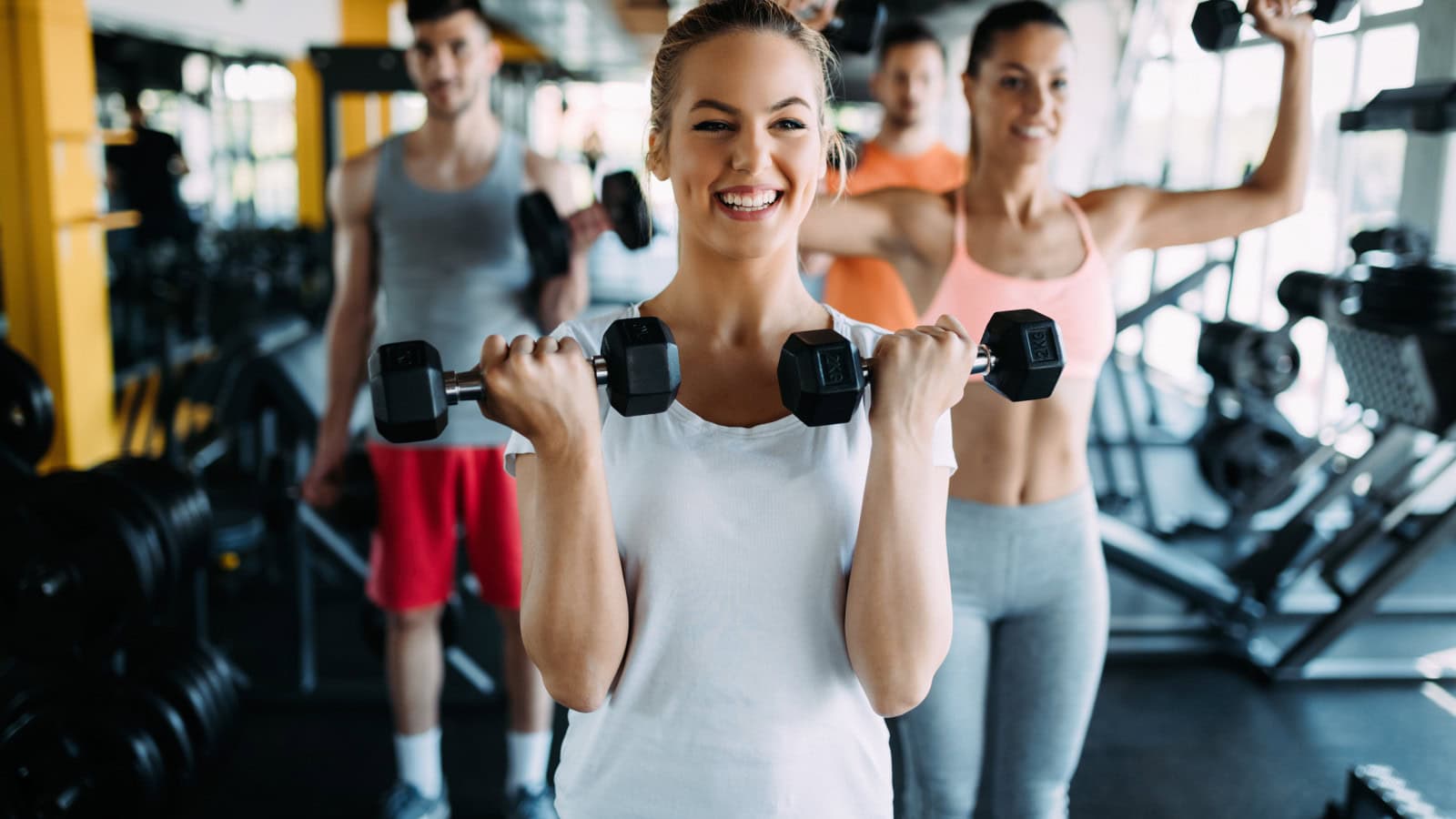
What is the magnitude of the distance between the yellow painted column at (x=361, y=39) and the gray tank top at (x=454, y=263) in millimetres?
7627

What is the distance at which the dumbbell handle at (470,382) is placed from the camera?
0.89 metres

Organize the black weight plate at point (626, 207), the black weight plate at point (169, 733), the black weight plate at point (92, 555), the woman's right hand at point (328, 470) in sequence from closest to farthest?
the black weight plate at point (626, 207) → the black weight plate at point (92, 555) → the black weight plate at point (169, 733) → the woman's right hand at point (328, 470)

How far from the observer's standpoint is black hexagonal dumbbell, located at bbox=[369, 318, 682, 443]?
2.88 ft

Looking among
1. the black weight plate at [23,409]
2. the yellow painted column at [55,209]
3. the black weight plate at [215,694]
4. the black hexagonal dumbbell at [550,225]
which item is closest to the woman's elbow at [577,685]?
the black hexagonal dumbbell at [550,225]

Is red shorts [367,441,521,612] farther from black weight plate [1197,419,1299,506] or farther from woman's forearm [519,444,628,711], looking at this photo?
black weight plate [1197,419,1299,506]

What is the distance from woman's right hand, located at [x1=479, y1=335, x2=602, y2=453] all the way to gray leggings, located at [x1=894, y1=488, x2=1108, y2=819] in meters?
0.73

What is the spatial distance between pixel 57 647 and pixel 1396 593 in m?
3.81

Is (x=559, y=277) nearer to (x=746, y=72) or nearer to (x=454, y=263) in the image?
(x=454, y=263)

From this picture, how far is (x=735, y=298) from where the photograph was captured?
1.05 metres

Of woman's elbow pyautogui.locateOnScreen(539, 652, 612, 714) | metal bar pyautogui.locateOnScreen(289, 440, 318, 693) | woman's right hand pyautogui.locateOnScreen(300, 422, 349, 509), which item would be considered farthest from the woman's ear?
metal bar pyautogui.locateOnScreen(289, 440, 318, 693)

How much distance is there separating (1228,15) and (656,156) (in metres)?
0.88

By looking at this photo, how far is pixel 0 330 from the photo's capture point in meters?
4.34

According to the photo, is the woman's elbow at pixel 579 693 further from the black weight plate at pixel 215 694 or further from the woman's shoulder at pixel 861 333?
the black weight plate at pixel 215 694

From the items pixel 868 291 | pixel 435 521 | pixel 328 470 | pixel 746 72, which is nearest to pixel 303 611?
pixel 328 470
